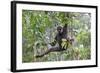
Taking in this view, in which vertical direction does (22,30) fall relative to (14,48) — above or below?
above

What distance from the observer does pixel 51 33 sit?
182 cm

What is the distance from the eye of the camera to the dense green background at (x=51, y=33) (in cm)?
175

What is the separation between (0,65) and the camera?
168 centimetres

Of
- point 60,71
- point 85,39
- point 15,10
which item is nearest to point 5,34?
point 15,10

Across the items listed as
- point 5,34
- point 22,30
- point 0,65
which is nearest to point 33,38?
point 22,30

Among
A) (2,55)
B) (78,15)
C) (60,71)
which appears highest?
(78,15)

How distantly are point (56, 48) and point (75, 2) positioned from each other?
43 cm

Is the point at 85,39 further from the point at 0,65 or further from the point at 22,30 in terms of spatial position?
the point at 0,65

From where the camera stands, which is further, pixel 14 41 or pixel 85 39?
pixel 85 39

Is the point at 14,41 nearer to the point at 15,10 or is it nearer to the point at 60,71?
the point at 15,10

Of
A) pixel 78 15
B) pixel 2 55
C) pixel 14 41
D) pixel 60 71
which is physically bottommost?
pixel 60 71

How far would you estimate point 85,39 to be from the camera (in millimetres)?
1962

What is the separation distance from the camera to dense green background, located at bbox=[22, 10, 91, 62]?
1752mm

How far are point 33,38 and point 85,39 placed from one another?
1.59ft
